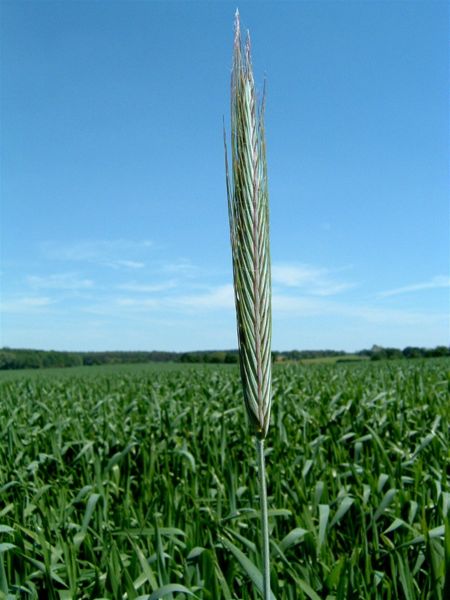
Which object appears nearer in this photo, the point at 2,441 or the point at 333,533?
the point at 333,533

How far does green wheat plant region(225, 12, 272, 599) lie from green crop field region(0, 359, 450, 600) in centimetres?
68

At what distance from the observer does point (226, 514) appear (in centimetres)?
301

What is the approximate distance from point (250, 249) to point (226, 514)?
7.82ft

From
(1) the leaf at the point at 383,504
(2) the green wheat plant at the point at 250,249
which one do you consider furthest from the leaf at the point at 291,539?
(2) the green wheat plant at the point at 250,249

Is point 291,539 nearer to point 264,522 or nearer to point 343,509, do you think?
point 343,509

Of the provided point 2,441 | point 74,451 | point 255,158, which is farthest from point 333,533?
point 2,441

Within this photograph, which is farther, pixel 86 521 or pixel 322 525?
pixel 86 521

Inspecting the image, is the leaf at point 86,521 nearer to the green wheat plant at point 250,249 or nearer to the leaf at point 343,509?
the leaf at point 343,509

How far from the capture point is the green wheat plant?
904 mm

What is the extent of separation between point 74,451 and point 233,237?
4451 millimetres

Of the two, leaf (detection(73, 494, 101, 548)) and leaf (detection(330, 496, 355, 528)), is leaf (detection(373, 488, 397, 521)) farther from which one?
→ leaf (detection(73, 494, 101, 548))

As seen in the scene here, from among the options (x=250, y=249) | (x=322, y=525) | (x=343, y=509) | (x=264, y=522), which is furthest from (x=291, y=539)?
(x=250, y=249)

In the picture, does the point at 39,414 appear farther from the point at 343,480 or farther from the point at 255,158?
the point at 255,158

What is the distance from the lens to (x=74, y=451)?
4973mm
